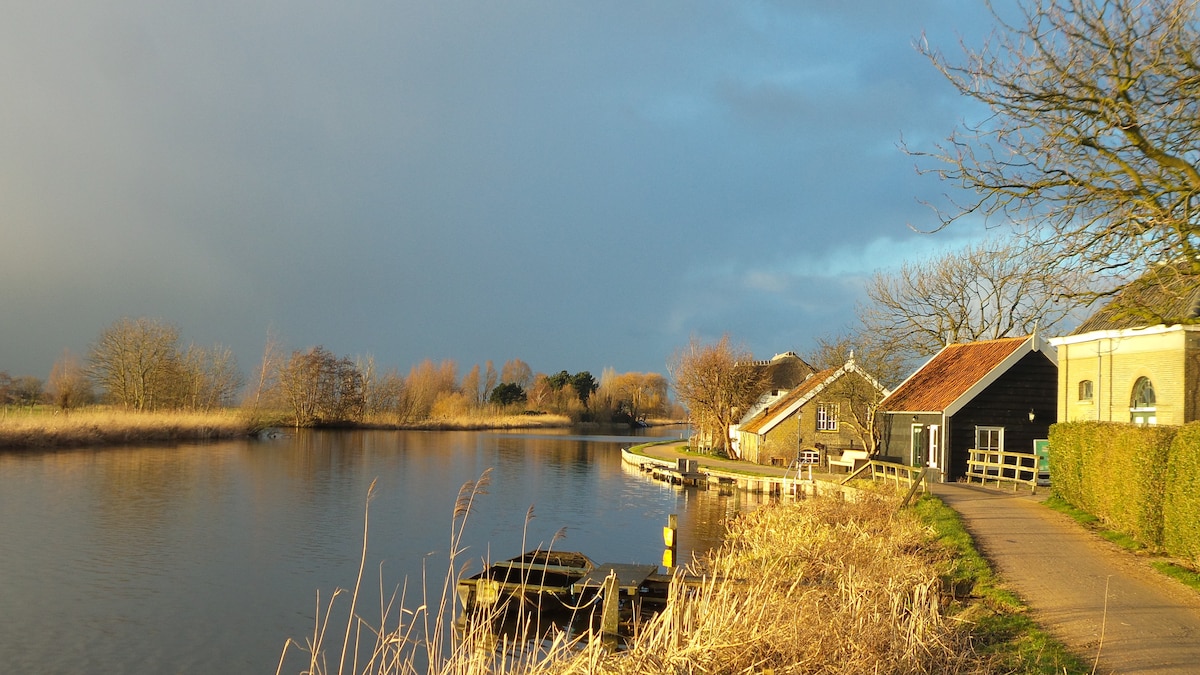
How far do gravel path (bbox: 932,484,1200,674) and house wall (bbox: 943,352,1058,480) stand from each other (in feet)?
35.7

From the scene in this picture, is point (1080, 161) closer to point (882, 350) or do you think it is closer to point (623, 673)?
point (623, 673)

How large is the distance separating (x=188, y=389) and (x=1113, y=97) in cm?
6855

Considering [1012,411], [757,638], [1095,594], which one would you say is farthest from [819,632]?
[1012,411]

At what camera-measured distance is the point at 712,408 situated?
4831 centimetres

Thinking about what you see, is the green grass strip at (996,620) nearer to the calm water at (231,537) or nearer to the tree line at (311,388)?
the calm water at (231,537)

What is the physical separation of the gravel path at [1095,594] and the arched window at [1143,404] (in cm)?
581

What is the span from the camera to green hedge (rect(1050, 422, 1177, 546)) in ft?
41.1

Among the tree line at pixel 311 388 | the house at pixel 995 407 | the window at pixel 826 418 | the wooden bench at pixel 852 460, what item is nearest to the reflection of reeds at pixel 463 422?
the tree line at pixel 311 388

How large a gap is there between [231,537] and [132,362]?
4588 cm

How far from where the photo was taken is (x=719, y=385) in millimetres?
47875

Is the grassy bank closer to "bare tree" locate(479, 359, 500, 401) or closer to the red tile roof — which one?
the red tile roof

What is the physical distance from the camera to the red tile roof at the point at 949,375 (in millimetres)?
27609

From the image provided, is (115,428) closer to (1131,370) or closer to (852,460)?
(852,460)

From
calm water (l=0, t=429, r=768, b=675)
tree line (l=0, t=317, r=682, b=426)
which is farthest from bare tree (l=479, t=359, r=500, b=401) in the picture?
calm water (l=0, t=429, r=768, b=675)
